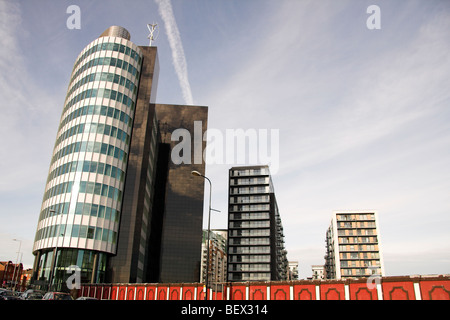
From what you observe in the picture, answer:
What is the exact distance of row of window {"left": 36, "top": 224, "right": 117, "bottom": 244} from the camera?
55375mm

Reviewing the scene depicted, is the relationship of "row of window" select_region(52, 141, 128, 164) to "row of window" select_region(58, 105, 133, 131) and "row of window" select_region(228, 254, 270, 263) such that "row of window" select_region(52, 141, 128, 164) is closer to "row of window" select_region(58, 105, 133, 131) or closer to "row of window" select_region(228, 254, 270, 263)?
"row of window" select_region(58, 105, 133, 131)

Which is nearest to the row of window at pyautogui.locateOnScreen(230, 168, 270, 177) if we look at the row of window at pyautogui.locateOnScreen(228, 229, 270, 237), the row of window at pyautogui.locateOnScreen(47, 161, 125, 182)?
the row of window at pyautogui.locateOnScreen(228, 229, 270, 237)

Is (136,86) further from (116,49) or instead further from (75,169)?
(75,169)

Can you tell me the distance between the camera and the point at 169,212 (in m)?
121

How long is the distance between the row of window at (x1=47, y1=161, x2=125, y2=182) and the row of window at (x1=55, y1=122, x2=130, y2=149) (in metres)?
6.16

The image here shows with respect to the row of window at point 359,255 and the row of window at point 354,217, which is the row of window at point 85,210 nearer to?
the row of window at point 359,255

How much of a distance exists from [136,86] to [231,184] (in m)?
55.3

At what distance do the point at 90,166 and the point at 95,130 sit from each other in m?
7.22

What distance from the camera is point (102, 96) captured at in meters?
63.8

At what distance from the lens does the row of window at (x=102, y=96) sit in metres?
64.0

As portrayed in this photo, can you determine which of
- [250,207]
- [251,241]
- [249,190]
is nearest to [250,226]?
[251,241]

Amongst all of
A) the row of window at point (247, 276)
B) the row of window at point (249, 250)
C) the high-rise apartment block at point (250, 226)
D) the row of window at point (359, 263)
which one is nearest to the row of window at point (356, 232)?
the row of window at point (359, 263)

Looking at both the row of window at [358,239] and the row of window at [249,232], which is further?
the row of window at [358,239]

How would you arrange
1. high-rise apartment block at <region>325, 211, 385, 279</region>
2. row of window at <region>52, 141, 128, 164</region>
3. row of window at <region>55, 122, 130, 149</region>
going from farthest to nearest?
high-rise apartment block at <region>325, 211, 385, 279</region> < row of window at <region>55, 122, 130, 149</region> < row of window at <region>52, 141, 128, 164</region>
